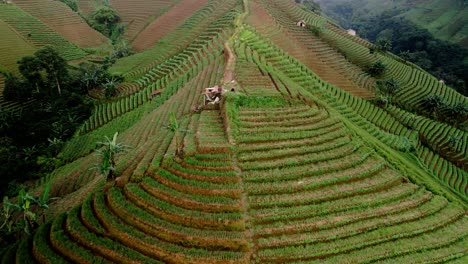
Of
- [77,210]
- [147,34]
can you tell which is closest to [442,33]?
[147,34]

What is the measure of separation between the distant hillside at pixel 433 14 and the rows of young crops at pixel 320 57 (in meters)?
46.0

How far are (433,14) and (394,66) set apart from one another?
58.2 metres

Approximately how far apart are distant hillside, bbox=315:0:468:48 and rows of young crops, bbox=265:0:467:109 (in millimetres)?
33431

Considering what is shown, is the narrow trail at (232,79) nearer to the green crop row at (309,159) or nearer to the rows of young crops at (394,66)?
the green crop row at (309,159)

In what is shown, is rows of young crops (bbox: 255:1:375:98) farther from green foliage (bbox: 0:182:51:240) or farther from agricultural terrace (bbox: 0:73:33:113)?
green foliage (bbox: 0:182:51:240)

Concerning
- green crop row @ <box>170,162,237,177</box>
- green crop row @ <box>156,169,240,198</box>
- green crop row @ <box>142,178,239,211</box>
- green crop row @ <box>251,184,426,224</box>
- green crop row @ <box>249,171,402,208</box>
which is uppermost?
green crop row @ <box>170,162,237,177</box>

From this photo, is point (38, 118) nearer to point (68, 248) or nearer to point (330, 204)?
point (68, 248)

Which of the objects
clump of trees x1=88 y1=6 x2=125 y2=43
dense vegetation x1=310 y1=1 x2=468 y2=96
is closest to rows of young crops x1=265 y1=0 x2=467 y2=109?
dense vegetation x1=310 y1=1 x2=468 y2=96

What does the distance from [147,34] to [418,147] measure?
149ft

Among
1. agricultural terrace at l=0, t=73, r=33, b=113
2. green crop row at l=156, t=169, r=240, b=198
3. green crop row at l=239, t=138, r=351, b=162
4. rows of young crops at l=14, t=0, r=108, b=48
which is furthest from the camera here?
rows of young crops at l=14, t=0, r=108, b=48

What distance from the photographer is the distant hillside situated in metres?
83.7

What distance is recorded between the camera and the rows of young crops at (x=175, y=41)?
45844 millimetres

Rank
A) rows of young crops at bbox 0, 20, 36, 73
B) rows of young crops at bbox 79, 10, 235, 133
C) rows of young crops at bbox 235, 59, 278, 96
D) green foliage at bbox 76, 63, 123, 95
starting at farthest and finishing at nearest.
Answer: rows of young crops at bbox 0, 20, 36, 73 → green foliage at bbox 76, 63, 123, 95 → rows of young crops at bbox 79, 10, 235, 133 → rows of young crops at bbox 235, 59, 278, 96

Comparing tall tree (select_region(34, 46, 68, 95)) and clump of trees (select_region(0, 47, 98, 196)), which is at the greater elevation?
tall tree (select_region(34, 46, 68, 95))
